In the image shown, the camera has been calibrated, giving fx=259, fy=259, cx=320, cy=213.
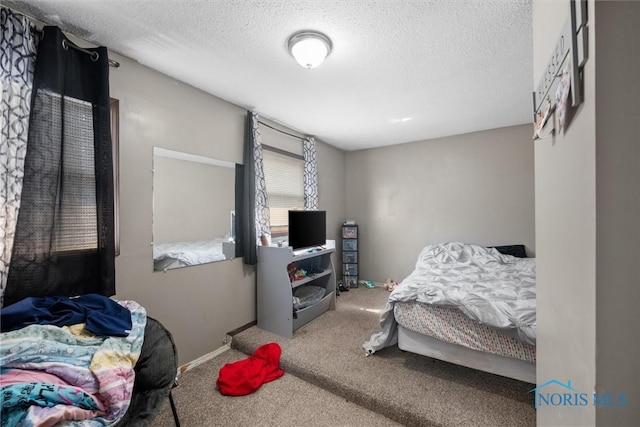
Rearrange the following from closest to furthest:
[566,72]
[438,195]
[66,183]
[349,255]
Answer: [566,72]
[66,183]
[438,195]
[349,255]

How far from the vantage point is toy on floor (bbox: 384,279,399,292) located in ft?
13.5

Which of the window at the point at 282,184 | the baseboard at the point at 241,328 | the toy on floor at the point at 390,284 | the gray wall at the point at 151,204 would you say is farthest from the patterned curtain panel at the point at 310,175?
the toy on floor at the point at 390,284

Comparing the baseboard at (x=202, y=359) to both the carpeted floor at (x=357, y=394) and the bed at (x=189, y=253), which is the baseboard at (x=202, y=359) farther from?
the bed at (x=189, y=253)

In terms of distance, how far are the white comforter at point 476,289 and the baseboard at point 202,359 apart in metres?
1.34

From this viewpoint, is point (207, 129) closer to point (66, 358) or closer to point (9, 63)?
point (9, 63)

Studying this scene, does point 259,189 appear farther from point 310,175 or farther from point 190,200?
point 310,175

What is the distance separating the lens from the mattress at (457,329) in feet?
5.33

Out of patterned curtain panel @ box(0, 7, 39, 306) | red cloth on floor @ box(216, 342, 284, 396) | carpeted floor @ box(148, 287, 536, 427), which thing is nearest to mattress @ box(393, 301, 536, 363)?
carpeted floor @ box(148, 287, 536, 427)

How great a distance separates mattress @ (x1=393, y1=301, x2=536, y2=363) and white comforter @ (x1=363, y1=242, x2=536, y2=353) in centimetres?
7

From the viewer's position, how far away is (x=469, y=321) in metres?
1.76

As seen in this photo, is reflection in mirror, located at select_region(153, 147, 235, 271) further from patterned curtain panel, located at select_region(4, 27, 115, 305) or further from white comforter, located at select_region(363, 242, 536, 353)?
white comforter, located at select_region(363, 242, 536, 353)

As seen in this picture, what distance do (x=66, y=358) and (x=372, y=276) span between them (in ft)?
13.2

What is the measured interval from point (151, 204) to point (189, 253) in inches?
20.8

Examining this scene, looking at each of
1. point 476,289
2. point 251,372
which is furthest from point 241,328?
point 476,289
